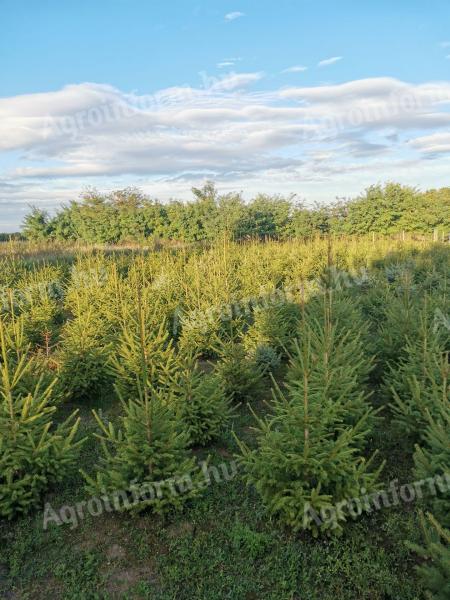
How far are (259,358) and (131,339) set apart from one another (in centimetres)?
271

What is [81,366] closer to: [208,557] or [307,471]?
[208,557]

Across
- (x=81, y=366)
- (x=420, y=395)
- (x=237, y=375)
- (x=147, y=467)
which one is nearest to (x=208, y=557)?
(x=147, y=467)

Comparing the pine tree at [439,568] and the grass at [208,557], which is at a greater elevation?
the pine tree at [439,568]

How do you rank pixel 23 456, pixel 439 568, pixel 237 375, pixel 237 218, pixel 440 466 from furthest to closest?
pixel 237 218 → pixel 237 375 → pixel 23 456 → pixel 440 466 → pixel 439 568

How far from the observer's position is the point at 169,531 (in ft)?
14.0

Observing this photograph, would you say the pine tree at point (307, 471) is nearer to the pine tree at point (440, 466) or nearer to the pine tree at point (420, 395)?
the pine tree at point (440, 466)

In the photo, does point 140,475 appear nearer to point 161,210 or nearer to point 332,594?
point 332,594

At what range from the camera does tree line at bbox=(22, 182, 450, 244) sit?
3122cm

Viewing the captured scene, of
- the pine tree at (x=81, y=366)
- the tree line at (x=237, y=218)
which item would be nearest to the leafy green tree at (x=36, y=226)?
the tree line at (x=237, y=218)

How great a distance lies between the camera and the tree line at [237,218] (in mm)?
31219

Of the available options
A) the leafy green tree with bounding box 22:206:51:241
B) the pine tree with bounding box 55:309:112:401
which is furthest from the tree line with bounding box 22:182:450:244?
the pine tree with bounding box 55:309:112:401

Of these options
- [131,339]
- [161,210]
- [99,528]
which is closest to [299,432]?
[99,528]

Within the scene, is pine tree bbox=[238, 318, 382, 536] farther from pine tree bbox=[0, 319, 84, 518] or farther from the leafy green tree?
the leafy green tree

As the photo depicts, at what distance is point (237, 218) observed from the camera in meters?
29.8
